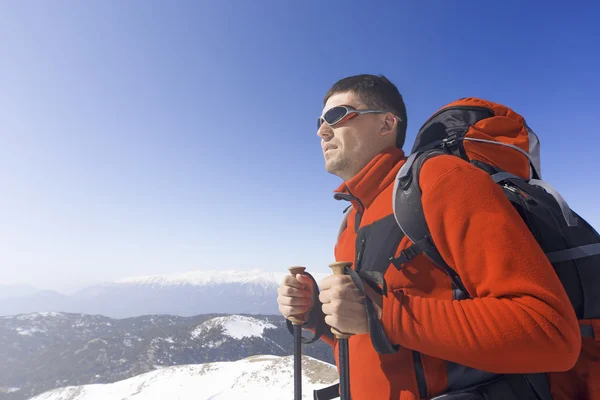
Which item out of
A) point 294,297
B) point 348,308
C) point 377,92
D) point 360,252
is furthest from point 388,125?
point 348,308

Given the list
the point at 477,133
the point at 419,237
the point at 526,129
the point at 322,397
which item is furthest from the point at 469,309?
the point at 322,397

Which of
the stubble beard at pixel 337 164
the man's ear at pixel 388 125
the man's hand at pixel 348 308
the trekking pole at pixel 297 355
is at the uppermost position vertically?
the man's ear at pixel 388 125

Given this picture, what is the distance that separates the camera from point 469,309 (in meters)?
1.90

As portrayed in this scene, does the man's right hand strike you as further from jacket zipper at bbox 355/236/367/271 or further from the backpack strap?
the backpack strap

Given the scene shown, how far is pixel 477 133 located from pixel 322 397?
3044mm

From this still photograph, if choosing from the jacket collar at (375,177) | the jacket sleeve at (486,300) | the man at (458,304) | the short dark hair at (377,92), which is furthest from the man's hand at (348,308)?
the short dark hair at (377,92)

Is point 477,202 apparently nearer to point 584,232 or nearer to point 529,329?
point 529,329

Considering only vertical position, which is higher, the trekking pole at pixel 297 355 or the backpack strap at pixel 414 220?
the backpack strap at pixel 414 220

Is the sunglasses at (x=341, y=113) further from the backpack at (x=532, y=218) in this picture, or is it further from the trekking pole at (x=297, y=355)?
the trekking pole at (x=297, y=355)

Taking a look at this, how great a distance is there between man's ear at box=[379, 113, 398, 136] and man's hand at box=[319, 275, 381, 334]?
6.75 ft

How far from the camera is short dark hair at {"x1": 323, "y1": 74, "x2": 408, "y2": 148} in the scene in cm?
373

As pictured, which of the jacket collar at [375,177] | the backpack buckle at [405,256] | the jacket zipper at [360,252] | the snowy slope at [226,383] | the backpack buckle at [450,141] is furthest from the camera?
the snowy slope at [226,383]

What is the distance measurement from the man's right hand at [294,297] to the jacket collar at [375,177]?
110cm

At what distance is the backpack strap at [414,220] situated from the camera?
226 centimetres
